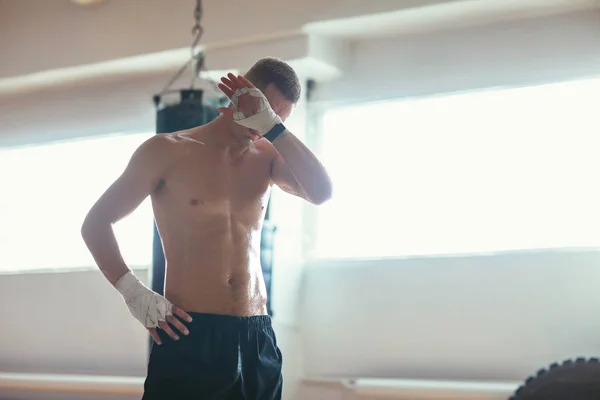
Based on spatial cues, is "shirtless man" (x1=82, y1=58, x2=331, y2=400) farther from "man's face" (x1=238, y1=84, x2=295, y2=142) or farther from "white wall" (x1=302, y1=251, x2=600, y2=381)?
"white wall" (x1=302, y1=251, x2=600, y2=381)

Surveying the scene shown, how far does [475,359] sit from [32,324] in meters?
2.99

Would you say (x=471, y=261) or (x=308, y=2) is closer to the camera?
(x=471, y=261)

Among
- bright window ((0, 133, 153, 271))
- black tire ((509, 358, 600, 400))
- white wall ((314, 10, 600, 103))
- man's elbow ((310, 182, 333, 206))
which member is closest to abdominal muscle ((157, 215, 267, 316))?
man's elbow ((310, 182, 333, 206))

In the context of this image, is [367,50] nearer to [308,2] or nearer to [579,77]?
[308,2]

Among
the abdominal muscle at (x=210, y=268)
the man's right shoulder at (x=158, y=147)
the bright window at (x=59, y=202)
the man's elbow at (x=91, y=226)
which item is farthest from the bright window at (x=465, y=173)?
the man's elbow at (x=91, y=226)

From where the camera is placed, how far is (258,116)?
2.19 meters

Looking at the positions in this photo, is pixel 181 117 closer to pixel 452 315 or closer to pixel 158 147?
pixel 452 315

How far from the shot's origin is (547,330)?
147 inches

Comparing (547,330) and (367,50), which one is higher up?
(367,50)

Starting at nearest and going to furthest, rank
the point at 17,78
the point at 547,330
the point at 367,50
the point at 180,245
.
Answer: the point at 180,245 → the point at 547,330 → the point at 367,50 → the point at 17,78

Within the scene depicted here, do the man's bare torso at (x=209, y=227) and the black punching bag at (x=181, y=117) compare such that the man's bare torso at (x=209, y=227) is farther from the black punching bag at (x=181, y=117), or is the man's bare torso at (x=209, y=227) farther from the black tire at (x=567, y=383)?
the black punching bag at (x=181, y=117)

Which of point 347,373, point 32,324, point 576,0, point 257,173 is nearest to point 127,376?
point 32,324

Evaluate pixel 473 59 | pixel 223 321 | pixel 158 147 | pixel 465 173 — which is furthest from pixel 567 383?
pixel 158 147

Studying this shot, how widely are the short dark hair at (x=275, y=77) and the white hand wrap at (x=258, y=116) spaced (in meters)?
0.12
